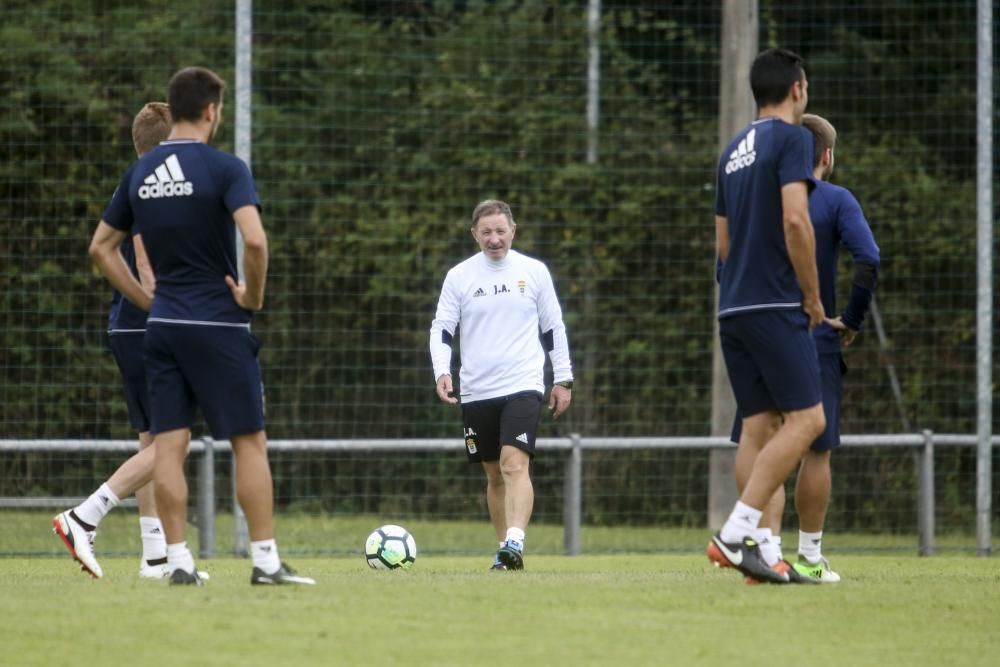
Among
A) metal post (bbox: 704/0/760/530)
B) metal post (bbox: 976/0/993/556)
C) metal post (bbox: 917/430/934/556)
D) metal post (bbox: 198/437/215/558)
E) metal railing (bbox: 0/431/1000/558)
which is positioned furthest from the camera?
metal post (bbox: 704/0/760/530)

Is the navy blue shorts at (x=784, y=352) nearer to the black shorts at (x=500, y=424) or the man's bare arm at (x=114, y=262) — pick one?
the black shorts at (x=500, y=424)

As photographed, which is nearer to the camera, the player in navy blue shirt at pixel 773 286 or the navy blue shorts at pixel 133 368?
the player in navy blue shirt at pixel 773 286

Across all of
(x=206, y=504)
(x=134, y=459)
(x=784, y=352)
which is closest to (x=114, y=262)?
(x=134, y=459)

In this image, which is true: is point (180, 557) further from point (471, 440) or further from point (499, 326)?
point (499, 326)

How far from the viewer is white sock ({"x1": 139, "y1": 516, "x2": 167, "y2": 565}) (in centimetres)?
795

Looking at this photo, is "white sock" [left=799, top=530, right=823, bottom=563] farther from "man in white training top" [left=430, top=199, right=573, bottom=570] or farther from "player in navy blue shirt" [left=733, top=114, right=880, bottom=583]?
"man in white training top" [left=430, top=199, right=573, bottom=570]

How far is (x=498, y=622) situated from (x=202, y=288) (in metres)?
1.70

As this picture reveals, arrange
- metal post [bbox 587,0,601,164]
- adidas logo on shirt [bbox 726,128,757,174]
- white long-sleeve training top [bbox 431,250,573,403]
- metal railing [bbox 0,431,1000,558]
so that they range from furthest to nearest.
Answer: metal post [bbox 587,0,601,164] → metal railing [bbox 0,431,1000,558] → white long-sleeve training top [bbox 431,250,573,403] → adidas logo on shirt [bbox 726,128,757,174]

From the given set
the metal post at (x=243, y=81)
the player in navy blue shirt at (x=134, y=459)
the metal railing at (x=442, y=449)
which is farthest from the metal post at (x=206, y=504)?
the player in navy blue shirt at (x=134, y=459)

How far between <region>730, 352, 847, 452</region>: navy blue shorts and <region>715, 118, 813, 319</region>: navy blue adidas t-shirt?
937mm

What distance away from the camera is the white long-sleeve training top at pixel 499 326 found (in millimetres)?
9172

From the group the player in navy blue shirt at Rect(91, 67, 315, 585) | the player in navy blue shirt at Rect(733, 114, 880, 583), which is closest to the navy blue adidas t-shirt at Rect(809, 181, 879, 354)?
the player in navy blue shirt at Rect(733, 114, 880, 583)

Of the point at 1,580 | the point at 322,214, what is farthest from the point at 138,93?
the point at 1,580

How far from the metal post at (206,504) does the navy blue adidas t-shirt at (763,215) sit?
6089mm
